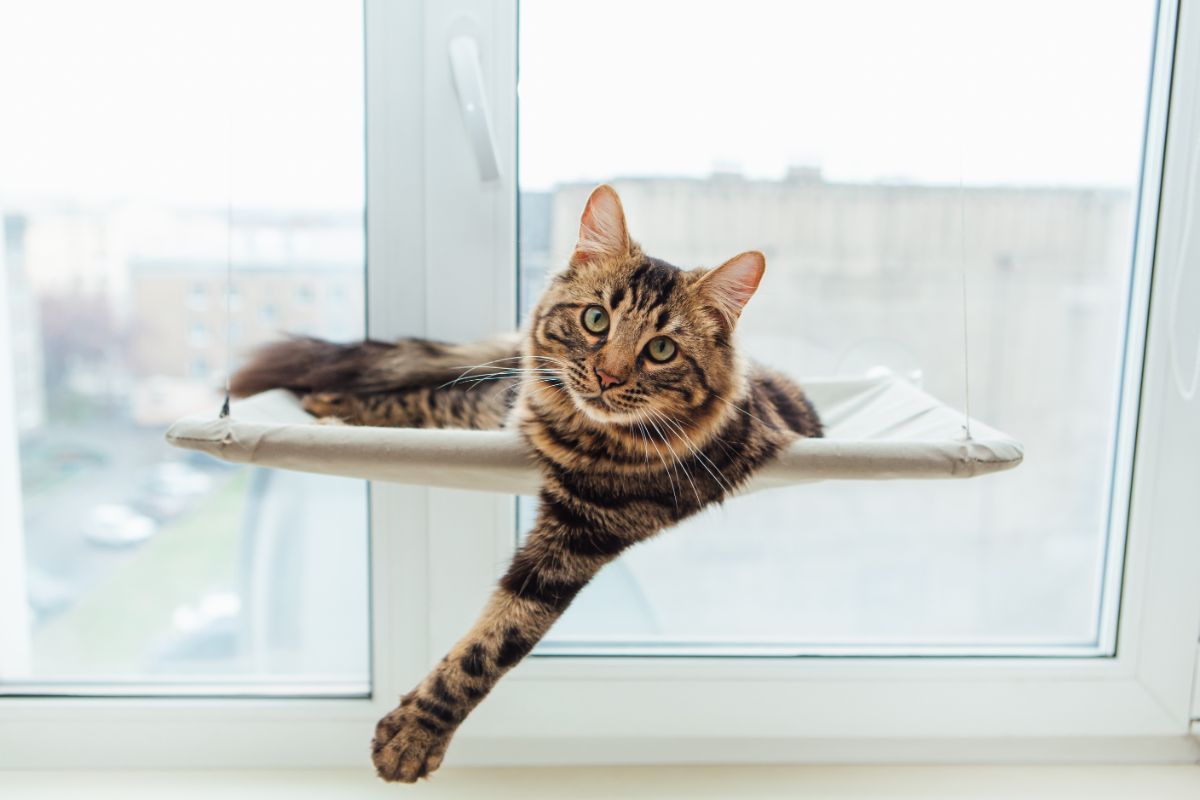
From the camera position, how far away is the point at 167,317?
140cm

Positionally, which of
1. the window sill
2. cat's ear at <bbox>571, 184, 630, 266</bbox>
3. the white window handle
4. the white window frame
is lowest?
the window sill

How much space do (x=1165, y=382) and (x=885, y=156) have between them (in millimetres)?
551

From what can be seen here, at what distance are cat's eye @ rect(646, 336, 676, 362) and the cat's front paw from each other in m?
0.45

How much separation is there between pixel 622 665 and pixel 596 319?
2.08 ft

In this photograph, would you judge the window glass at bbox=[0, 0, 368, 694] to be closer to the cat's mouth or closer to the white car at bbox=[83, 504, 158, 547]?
the white car at bbox=[83, 504, 158, 547]

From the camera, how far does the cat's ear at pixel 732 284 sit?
34.3 inches

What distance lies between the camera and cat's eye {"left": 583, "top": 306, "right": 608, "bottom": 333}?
938 millimetres

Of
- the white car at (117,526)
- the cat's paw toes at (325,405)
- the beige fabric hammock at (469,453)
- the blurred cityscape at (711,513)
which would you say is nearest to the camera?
the beige fabric hammock at (469,453)

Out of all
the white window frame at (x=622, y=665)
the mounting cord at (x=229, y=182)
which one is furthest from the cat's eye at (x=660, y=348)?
the mounting cord at (x=229, y=182)

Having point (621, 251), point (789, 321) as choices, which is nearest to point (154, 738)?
point (621, 251)

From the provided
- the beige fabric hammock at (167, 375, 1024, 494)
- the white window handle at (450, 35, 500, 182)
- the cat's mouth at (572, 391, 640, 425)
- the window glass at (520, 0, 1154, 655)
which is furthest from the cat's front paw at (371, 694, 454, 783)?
the white window handle at (450, 35, 500, 182)

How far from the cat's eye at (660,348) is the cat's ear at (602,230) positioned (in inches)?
4.4

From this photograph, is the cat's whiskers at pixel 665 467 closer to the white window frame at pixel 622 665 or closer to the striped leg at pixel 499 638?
the striped leg at pixel 499 638

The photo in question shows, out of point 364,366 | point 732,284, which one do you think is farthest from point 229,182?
point 732,284
